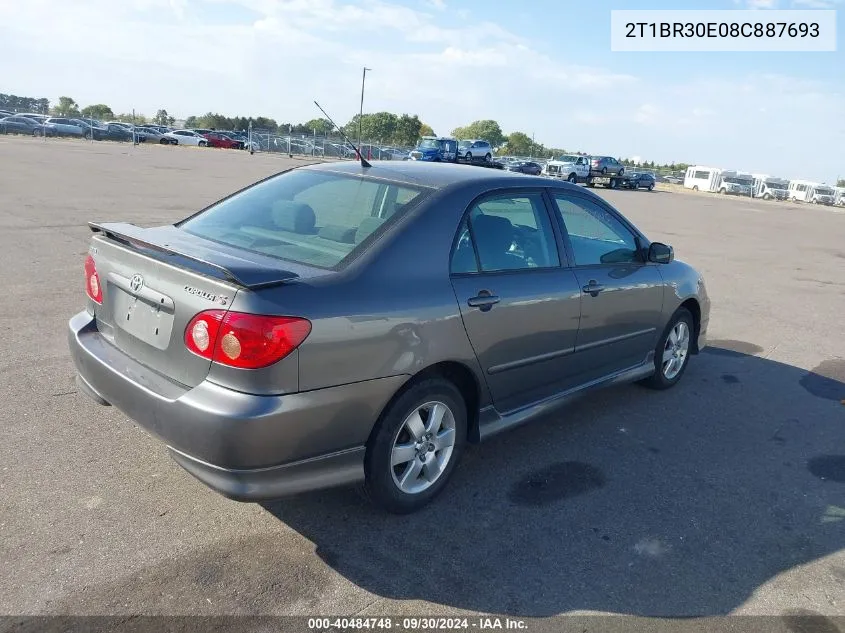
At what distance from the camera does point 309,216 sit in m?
3.71

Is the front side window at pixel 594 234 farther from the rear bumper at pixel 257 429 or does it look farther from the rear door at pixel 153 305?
the rear door at pixel 153 305

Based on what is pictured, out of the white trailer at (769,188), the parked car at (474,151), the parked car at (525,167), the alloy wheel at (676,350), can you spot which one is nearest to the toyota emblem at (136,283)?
the alloy wheel at (676,350)

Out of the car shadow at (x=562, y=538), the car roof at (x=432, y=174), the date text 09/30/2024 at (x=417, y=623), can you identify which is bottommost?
the date text 09/30/2024 at (x=417, y=623)

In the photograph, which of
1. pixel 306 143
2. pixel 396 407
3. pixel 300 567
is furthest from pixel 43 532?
pixel 306 143

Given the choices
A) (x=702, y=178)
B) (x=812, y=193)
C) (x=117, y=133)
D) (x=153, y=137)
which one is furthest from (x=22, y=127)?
(x=812, y=193)

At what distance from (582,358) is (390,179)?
65.4 inches

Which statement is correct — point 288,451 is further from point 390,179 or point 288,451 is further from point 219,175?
point 219,175

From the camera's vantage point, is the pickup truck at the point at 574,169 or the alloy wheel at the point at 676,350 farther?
the pickup truck at the point at 574,169

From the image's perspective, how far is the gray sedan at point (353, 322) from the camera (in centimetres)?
275

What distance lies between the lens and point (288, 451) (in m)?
2.80

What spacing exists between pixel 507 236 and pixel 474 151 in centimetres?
4425

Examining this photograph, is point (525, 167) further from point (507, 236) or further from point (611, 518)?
point (611, 518)

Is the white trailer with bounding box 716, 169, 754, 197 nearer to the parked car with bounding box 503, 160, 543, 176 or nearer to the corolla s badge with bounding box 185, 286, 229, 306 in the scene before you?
the parked car with bounding box 503, 160, 543, 176

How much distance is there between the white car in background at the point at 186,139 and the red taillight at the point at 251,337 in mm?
55704
